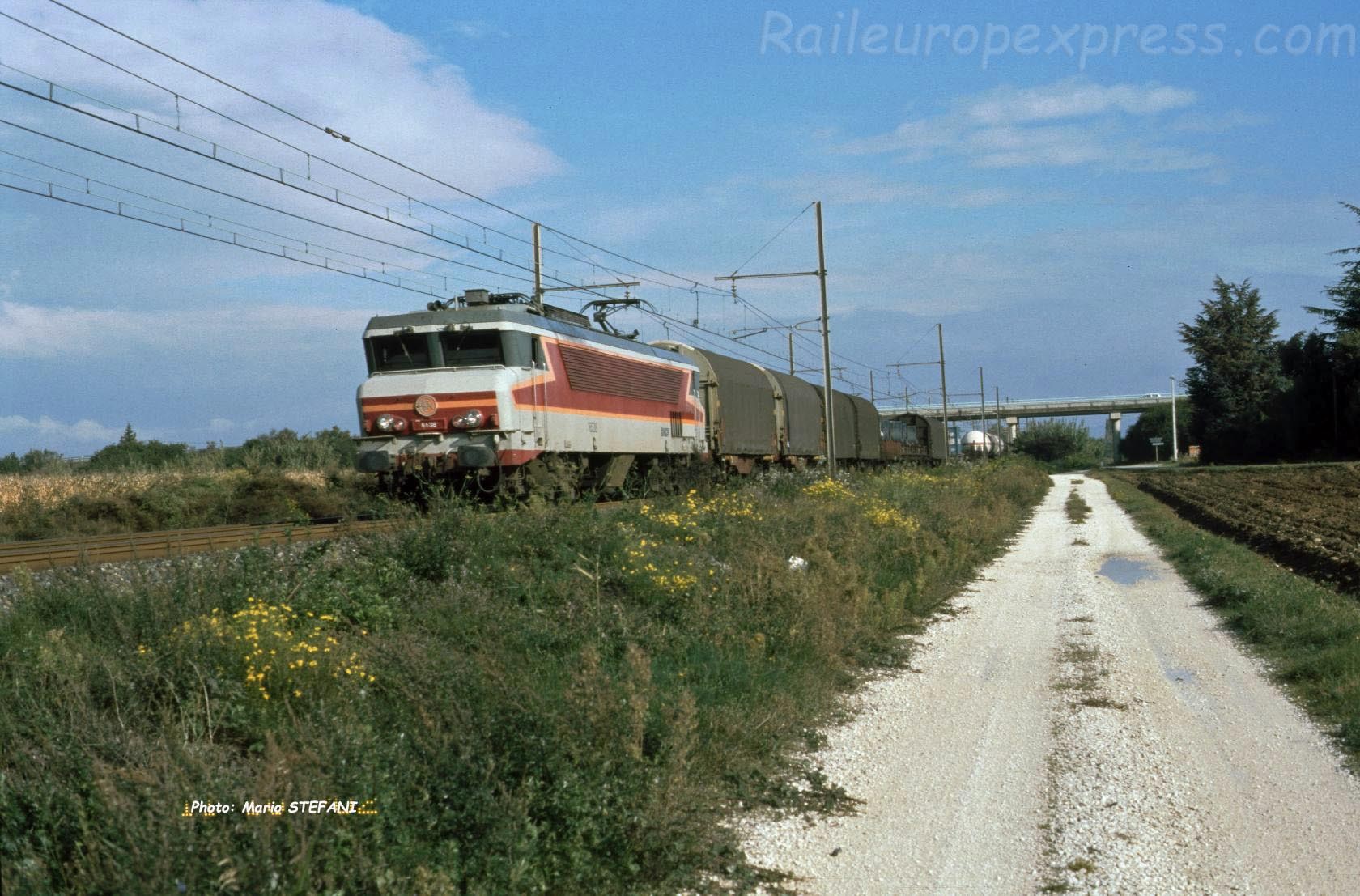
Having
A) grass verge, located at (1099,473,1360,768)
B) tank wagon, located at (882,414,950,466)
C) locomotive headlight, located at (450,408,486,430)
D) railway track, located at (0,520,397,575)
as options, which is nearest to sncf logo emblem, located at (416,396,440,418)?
locomotive headlight, located at (450,408,486,430)

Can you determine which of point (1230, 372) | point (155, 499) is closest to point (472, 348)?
point (155, 499)

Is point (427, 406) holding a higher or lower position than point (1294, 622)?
higher

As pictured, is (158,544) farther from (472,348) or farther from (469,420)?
(472,348)

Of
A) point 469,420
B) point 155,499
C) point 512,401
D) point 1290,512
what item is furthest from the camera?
point 1290,512

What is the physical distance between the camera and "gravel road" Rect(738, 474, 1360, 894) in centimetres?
556

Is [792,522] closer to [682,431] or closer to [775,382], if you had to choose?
[682,431]

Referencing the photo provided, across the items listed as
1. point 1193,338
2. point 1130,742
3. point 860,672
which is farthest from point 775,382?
point 1193,338

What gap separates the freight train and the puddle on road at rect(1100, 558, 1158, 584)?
346 inches

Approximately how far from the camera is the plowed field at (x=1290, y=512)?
680 inches

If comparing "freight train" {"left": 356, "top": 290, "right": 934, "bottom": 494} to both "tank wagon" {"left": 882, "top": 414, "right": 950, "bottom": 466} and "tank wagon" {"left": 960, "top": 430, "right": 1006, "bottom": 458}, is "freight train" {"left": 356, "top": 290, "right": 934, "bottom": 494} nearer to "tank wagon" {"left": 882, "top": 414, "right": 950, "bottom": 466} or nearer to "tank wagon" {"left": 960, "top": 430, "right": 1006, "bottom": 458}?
"tank wagon" {"left": 882, "top": 414, "right": 950, "bottom": 466}

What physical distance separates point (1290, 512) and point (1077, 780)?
23.4 meters

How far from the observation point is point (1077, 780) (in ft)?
23.0

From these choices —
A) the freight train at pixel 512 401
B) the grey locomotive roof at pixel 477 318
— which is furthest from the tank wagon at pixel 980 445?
the grey locomotive roof at pixel 477 318

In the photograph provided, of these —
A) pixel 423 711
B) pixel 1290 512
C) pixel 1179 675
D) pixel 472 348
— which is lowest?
pixel 1179 675
